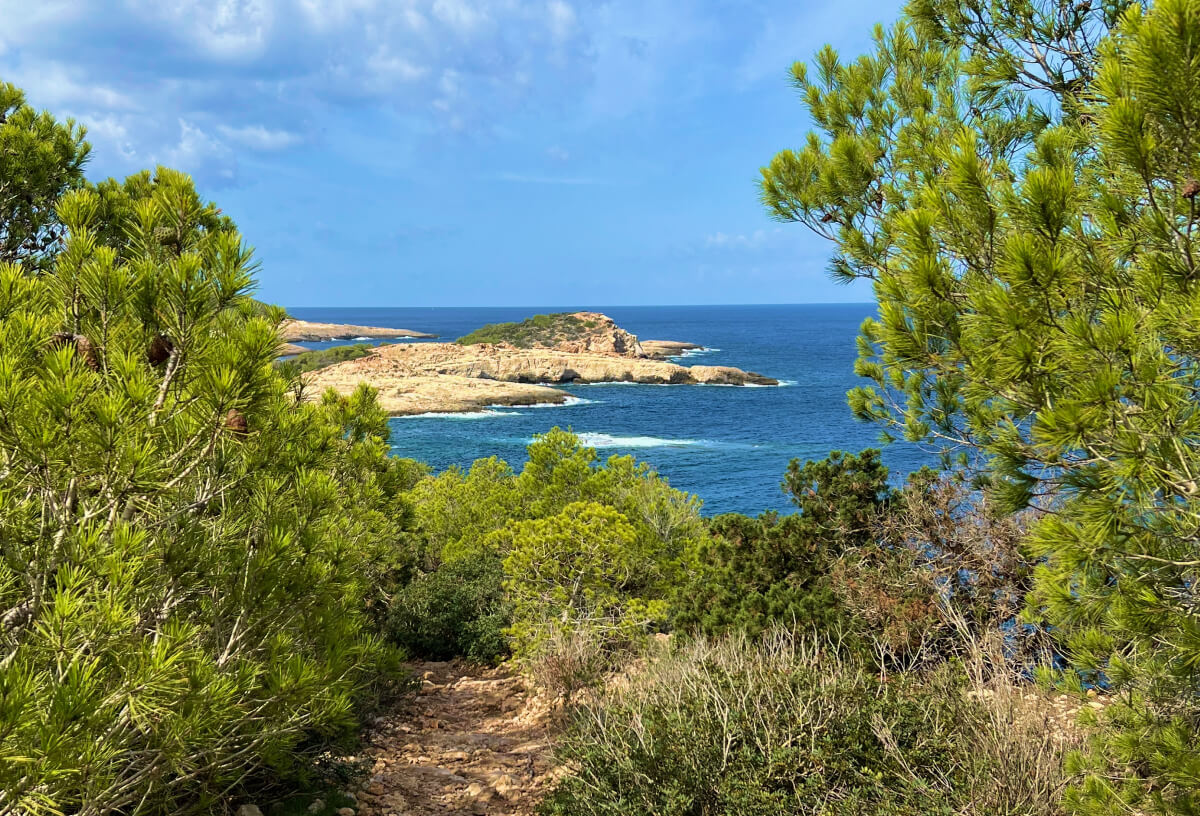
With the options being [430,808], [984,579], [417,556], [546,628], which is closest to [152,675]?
[430,808]

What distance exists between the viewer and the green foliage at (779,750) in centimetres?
408

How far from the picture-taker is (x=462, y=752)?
6.96 meters

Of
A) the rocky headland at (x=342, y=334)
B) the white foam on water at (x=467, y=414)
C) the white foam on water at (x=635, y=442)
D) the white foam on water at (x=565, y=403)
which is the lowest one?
the white foam on water at (x=635, y=442)

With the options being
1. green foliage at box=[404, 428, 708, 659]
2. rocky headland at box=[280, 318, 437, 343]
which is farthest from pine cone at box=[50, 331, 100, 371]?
rocky headland at box=[280, 318, 437, 343]

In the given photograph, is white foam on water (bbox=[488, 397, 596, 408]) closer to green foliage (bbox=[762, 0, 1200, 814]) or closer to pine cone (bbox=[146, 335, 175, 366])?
green foliage (bbox=[762, 0, 1200, 814])

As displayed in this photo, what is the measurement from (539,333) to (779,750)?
84.4 metres

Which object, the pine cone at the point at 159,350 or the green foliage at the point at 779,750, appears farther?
the green foliage at the point at 779,750

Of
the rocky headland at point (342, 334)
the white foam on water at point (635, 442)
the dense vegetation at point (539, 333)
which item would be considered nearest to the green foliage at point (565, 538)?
the white foam on water at point (635, 442)

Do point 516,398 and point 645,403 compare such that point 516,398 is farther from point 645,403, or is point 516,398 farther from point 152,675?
point 152,675

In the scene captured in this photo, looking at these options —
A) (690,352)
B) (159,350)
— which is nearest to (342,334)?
(690,352)

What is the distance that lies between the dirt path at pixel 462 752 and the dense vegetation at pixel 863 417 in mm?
794

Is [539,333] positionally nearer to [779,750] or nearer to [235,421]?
[779,750]

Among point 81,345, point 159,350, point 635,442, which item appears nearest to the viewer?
point 81,345

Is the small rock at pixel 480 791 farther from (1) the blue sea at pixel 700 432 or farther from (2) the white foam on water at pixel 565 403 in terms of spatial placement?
(2) the white foam on water at pixel 565 403
